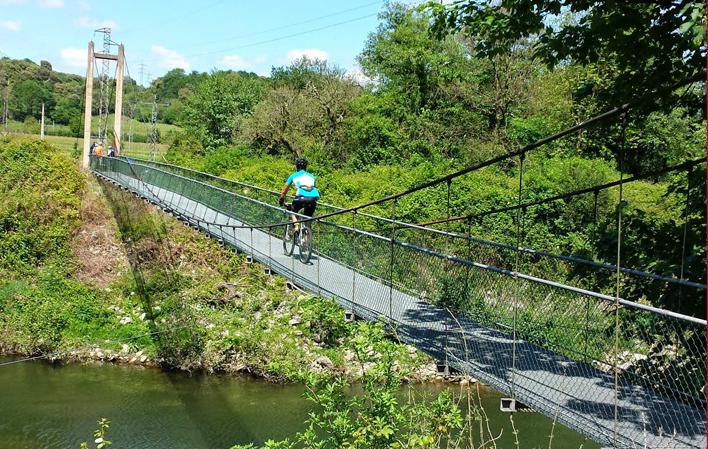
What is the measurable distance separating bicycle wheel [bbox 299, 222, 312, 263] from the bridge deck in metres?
0.42

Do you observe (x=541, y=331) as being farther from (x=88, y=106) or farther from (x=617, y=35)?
(x=88, y=106)

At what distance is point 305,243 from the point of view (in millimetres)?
7168

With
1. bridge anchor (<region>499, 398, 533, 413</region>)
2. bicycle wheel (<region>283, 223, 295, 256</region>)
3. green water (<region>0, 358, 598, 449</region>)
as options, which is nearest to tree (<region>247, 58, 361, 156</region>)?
green water (<region>0, 358, 598, 449</region>)

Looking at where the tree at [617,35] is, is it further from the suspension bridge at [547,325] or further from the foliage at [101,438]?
the foliage at [101,438]

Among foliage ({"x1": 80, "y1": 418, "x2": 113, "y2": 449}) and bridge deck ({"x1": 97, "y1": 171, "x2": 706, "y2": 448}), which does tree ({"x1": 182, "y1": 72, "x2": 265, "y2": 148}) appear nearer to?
bridge deck ({"x1": 97, "y1": 171, "x2": 706, "y2": 448})

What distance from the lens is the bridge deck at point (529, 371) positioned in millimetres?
3365

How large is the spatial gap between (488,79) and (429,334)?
16368 mm

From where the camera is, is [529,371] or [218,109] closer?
[529,371]

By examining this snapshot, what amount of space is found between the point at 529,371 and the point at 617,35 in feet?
8.19

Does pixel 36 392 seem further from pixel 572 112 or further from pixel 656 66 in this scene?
pixel 572 112

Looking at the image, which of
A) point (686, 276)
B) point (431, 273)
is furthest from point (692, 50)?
point (431, 273)

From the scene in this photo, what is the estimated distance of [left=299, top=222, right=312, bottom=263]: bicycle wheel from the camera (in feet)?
23.2

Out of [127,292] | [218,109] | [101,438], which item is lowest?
[127,292]

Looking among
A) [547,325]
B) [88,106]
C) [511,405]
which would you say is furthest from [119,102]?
[511,405]
